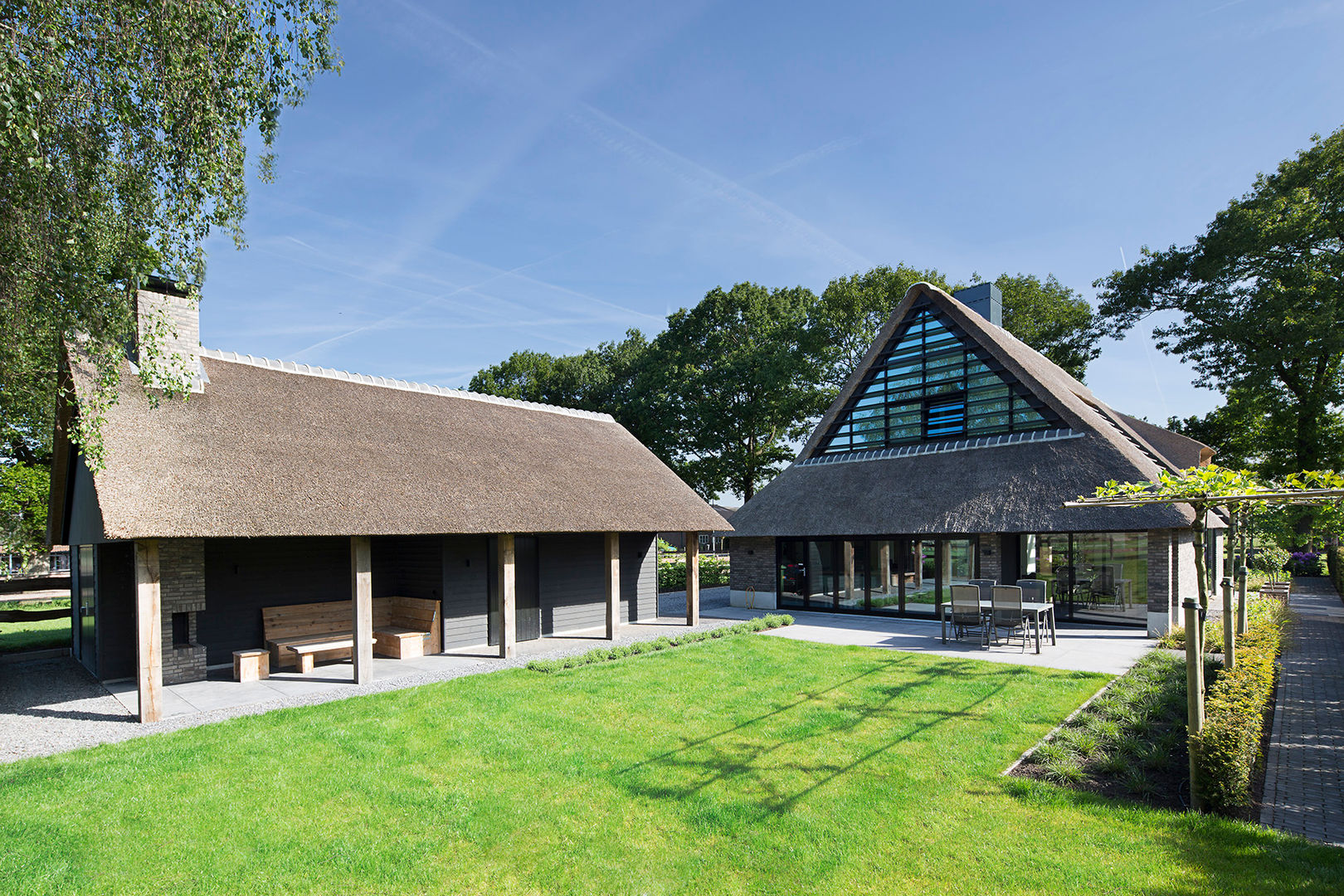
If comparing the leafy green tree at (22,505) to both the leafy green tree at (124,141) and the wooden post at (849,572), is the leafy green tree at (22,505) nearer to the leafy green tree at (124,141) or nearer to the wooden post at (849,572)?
the leafy green tree at (124,141)

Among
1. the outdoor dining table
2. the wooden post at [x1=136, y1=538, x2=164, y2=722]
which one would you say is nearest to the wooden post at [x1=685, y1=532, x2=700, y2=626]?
the outdoor dining table

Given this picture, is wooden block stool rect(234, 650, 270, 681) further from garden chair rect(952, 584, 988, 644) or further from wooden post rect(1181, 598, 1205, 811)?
garden chair rect(952, 584, 988, 644)

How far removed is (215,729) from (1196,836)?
9458mm

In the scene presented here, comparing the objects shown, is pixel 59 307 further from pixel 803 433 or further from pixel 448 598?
pixel 803 433

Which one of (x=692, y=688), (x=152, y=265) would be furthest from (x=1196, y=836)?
(x=152, y=265)

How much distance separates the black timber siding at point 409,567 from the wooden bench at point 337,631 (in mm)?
236

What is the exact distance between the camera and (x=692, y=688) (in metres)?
9.34

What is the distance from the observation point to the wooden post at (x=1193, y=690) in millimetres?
5340

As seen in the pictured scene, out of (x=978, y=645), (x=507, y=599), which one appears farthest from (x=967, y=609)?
(x=507, y=599)

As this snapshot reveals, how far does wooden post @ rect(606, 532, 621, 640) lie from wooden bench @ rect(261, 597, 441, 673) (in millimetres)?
3244

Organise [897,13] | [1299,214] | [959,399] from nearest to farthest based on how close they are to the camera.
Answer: [897,13] → [959,399] → [1299,214]

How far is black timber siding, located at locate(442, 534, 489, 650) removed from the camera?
12344 mm

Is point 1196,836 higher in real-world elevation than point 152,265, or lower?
lower

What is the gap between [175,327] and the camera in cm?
990
